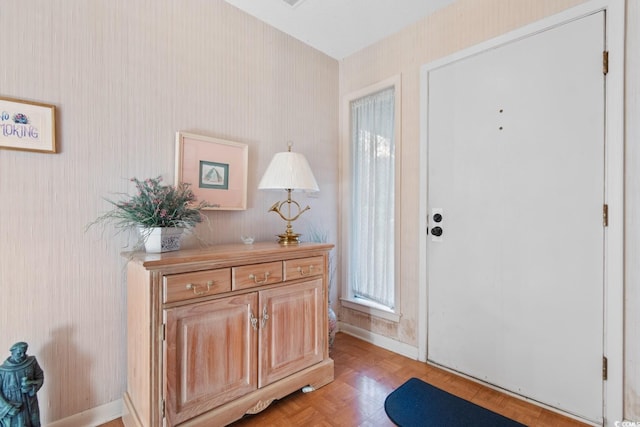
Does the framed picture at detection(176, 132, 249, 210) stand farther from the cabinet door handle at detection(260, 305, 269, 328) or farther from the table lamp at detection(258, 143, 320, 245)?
the cabinet door handle at detection(260, 305, 269, 328)

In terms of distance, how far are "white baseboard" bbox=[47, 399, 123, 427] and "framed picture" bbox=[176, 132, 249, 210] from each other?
3.90 ft

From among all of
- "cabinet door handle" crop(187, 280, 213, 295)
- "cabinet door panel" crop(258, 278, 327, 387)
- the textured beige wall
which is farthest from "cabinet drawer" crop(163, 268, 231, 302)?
the textured beige wall

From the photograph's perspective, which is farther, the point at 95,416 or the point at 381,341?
the point at 381,341

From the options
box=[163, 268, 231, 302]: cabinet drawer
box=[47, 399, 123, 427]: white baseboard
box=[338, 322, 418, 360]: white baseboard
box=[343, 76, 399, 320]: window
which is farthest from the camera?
box=[343, 76, 399, 320]: window

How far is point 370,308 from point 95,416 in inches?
74.7

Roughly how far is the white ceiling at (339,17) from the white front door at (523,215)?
49cm

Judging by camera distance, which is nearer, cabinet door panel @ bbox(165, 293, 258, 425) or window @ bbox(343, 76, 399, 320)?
cabinet door panel @ bbox(165, 293, 258, 425)

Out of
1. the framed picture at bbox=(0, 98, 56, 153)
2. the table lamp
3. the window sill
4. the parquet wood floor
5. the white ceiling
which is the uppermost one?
the white ceiling

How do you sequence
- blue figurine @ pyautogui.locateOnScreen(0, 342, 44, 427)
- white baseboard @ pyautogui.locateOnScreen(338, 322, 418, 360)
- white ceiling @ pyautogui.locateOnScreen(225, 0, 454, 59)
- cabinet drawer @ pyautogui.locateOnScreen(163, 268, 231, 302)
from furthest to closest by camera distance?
white baseboard @ pyautogui.locateOnScreen(338, 322, 418, 360) → white ceiling @ pyautogui.locateOnScreen(225, 0, 454, 59) → cabinet drawer @ pyautogui.locateOnScreen(163, 268, 231, 302) → blue figurine @ pyautogui.locateOnScreen(0, 342, 44, 427)

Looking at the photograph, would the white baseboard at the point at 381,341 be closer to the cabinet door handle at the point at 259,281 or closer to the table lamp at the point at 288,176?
the table lamp at the point at 288,176

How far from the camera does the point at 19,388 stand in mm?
1202

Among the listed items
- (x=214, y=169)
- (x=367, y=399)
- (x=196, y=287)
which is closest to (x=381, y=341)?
(x=367, y=399)

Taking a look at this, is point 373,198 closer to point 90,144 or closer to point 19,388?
point 90,144

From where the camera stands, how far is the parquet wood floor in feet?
5.13
